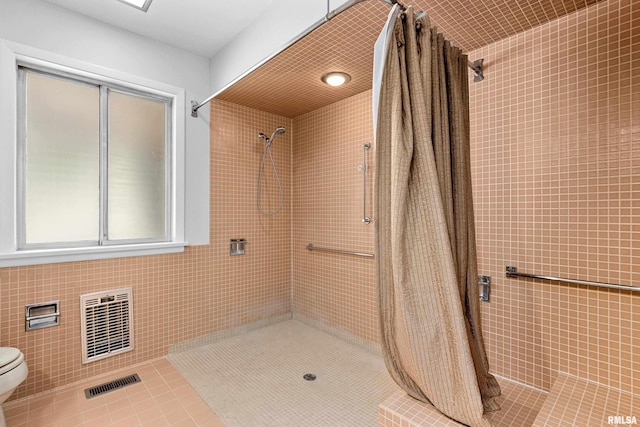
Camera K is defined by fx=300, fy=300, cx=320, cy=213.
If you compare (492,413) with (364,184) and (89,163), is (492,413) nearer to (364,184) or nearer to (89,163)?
(364,184)

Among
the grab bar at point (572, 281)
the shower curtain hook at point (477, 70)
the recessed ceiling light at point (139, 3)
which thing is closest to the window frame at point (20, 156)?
the recessed ceiling light at point (139, 3)

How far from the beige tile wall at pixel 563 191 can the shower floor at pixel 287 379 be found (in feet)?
3.03

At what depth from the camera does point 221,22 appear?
2.19m

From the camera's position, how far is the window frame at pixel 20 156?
5.99ft

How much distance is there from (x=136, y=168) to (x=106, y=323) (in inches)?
47.4

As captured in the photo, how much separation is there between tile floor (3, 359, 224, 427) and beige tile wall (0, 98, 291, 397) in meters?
0.11

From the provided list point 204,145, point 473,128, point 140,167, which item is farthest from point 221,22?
point 473,128

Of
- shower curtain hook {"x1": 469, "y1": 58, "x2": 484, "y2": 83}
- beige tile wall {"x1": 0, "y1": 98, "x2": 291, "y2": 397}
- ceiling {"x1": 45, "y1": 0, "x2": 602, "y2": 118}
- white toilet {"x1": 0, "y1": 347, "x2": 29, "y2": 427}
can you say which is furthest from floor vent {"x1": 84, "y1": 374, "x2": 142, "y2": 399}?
shower curtain hook {"x1": 469, "y1": 58, "x2": 484, "y2": 83}

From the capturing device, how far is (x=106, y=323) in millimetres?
2215

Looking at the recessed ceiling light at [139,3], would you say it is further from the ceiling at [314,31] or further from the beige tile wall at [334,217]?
the beige tile wall at [334,217]

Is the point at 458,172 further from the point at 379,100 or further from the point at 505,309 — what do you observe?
the point at 505,309

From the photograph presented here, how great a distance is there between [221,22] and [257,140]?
1.12 meters

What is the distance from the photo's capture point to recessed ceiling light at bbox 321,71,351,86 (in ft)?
7.56

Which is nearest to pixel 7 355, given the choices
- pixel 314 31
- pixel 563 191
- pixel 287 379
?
pixel 287 379
